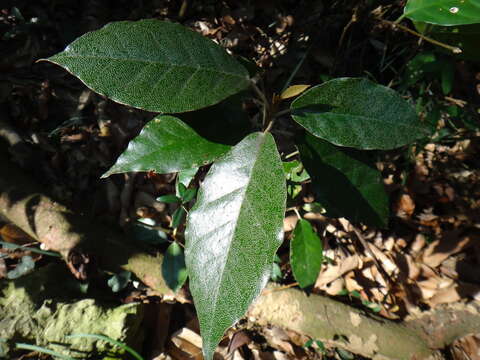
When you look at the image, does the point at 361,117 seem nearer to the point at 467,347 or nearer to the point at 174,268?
the point at 174,268

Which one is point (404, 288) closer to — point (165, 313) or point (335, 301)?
point (335, 301)

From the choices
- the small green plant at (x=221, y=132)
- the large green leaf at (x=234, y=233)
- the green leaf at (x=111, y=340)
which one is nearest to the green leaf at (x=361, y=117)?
the small green plant at (x=221, y=132)

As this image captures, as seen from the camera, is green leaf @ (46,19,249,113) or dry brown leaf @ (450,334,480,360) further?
dry brown leaf @ (450,334,480,360)

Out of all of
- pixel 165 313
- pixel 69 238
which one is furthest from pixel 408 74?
pixel 69 238

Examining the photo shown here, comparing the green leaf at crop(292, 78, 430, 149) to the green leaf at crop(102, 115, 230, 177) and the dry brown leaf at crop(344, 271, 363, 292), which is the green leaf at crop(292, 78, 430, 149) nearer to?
the green leaf at crop(102, 115, 230, 177)

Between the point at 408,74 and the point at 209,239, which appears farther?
the point at 408,74

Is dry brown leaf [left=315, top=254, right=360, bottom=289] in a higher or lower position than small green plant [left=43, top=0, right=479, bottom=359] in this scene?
lower

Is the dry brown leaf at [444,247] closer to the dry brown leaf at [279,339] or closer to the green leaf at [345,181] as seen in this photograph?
the dry brown leaf at [279,339]

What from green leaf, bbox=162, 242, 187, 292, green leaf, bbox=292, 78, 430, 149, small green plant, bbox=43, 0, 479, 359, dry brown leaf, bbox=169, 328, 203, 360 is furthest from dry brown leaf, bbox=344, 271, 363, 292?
green leaf, bbox=292, 78, 430, 149
